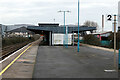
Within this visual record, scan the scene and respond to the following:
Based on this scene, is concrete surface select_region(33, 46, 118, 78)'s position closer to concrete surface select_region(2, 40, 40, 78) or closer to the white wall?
concrete surface select_region(2, 40, 40, 78)

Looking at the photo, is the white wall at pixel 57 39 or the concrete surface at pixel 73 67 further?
the white wall at pixel 57 39

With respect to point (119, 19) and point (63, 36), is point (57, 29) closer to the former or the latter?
point (63, 36)

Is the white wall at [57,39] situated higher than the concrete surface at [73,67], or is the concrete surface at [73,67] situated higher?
the white wall at [57,39]

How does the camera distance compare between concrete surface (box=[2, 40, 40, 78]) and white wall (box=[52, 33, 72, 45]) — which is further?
white wall (box=[52, 33, 72, 45])

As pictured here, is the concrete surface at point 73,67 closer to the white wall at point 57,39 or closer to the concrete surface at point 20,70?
the concrete surface at point 20,70

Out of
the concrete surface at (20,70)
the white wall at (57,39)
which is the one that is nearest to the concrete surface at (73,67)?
the concrete surface at (20,70)

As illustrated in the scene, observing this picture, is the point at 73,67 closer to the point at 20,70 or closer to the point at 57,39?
the point at 20,70

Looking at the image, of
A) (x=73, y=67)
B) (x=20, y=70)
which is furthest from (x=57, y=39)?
(x=20, y=70)

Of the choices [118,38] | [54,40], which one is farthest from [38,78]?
[54,40]

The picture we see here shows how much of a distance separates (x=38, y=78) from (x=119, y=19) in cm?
683

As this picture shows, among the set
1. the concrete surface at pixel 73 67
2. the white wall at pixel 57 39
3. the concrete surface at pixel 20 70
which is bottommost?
the concrete surface at pixel 20 70

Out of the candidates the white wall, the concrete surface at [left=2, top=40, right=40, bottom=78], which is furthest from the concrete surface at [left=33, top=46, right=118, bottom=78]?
the white wall

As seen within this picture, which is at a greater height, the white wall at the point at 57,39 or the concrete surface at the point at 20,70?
the white wall at the point at 57,39

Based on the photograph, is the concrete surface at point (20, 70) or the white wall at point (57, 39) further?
the white wall at point (57, 39)
